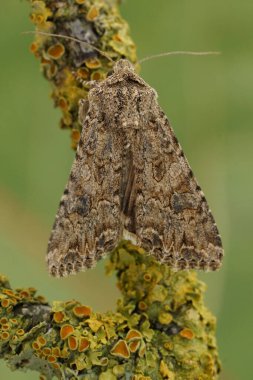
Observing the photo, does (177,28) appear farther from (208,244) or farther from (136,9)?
(208,244)

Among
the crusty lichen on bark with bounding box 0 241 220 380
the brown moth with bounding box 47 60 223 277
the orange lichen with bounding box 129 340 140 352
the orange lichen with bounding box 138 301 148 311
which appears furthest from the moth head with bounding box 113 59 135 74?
the orange lichen with bounding box 129 340 140 352

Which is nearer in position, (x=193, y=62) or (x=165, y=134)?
(x=165, y=134)

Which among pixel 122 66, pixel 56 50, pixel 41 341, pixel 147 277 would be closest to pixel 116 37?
pixel 122 66

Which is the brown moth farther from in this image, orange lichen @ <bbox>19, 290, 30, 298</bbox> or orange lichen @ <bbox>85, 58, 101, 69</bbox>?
orange lichen @ <bbox>19, 290, 30, 298</bbox>

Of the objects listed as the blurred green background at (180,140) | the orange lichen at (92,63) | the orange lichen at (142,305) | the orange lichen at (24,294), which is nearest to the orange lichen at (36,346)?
the orange lichen at (24,294)

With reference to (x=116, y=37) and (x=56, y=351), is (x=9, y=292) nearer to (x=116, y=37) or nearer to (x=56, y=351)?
(x=56, y=351)

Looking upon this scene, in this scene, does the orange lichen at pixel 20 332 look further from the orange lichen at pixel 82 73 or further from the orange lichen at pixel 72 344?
the orange lichen at pixel 82 73

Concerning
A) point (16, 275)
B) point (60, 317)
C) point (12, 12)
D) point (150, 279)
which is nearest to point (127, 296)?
point (150, 279)

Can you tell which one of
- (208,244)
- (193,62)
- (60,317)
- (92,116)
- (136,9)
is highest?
(136,9)
